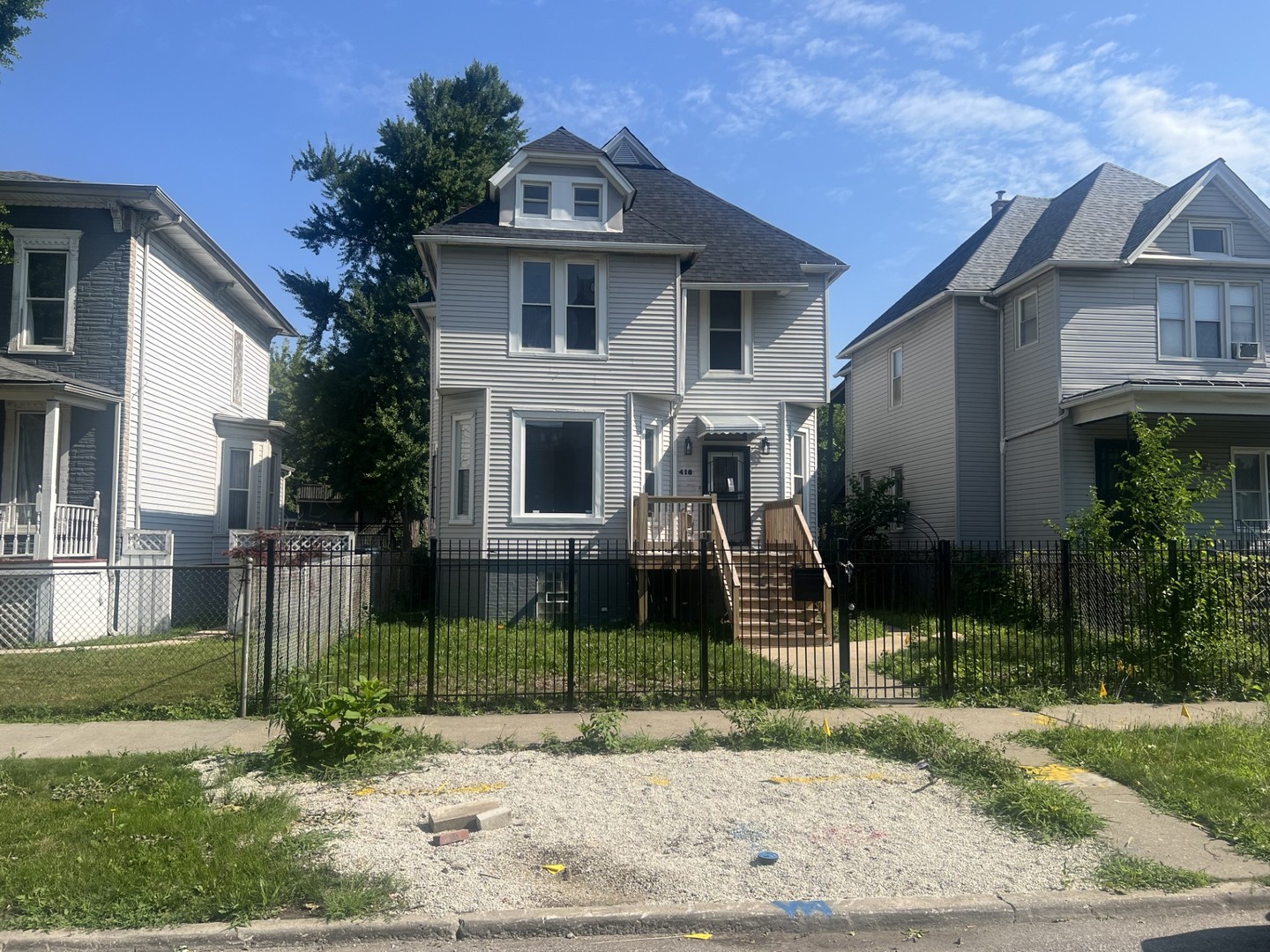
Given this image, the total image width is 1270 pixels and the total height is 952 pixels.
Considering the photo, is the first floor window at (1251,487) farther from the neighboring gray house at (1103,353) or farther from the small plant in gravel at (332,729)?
the small plant in gravel at (332,729)

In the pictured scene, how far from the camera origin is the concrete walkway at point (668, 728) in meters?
7.76

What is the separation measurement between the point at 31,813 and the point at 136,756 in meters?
1.61

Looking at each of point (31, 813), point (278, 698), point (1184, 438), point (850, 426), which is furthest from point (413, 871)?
point (850, 426)

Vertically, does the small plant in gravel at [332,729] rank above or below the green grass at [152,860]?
above

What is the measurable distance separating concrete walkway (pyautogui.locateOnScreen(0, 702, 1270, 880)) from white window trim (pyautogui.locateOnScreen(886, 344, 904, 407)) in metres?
14.9

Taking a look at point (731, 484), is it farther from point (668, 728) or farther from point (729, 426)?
point (668, 728)

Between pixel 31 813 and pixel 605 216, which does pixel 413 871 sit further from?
pixel 605 216

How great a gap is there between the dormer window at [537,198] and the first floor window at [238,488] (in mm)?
9706

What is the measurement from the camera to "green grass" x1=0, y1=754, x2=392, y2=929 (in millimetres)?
5211

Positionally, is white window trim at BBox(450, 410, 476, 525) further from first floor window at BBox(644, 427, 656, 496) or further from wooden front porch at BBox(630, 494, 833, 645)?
first floor window at BBox(644, 427, 656, 496)

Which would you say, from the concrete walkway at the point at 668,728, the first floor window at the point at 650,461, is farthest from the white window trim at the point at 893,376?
the concrete walkway at the point at 668,728

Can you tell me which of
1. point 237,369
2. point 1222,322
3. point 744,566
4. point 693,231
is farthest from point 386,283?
point 1222,322

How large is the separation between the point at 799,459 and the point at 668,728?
11.6 meters

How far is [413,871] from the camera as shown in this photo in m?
5.75
